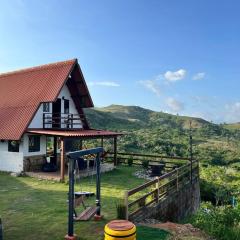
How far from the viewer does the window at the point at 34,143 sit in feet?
76.2

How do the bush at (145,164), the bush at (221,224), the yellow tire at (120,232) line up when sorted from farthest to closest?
1. the bush at (145,164)
2. the bush at (221,224)
3. the yellow tire at (120,232)

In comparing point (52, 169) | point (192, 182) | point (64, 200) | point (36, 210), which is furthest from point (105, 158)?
point (36, 210)

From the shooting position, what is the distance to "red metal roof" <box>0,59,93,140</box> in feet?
75.6

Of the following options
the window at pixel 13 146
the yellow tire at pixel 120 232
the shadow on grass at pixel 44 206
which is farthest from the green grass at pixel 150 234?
the window at pixel 13 146

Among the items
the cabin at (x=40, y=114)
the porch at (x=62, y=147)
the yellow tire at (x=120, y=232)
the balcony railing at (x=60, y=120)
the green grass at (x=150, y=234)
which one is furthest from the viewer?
the balcony railing at (x=60, y=120)

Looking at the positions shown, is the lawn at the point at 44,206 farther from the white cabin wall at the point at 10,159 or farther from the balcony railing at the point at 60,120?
the balcony railing at the point at 60,120

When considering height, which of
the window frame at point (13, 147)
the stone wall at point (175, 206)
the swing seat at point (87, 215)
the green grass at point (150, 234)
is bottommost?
the stone wall at point (175, 206)

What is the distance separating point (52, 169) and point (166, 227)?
43.6ft

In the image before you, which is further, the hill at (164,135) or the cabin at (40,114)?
the hill at (164,135)

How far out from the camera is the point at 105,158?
2914cm

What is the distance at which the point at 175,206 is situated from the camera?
17188 millimetres

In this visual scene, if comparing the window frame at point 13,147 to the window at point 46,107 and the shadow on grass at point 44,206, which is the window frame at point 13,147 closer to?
the shadow on grass at point 44,206

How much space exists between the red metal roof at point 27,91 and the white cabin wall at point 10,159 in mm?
1112

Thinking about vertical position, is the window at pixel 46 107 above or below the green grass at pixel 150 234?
above
